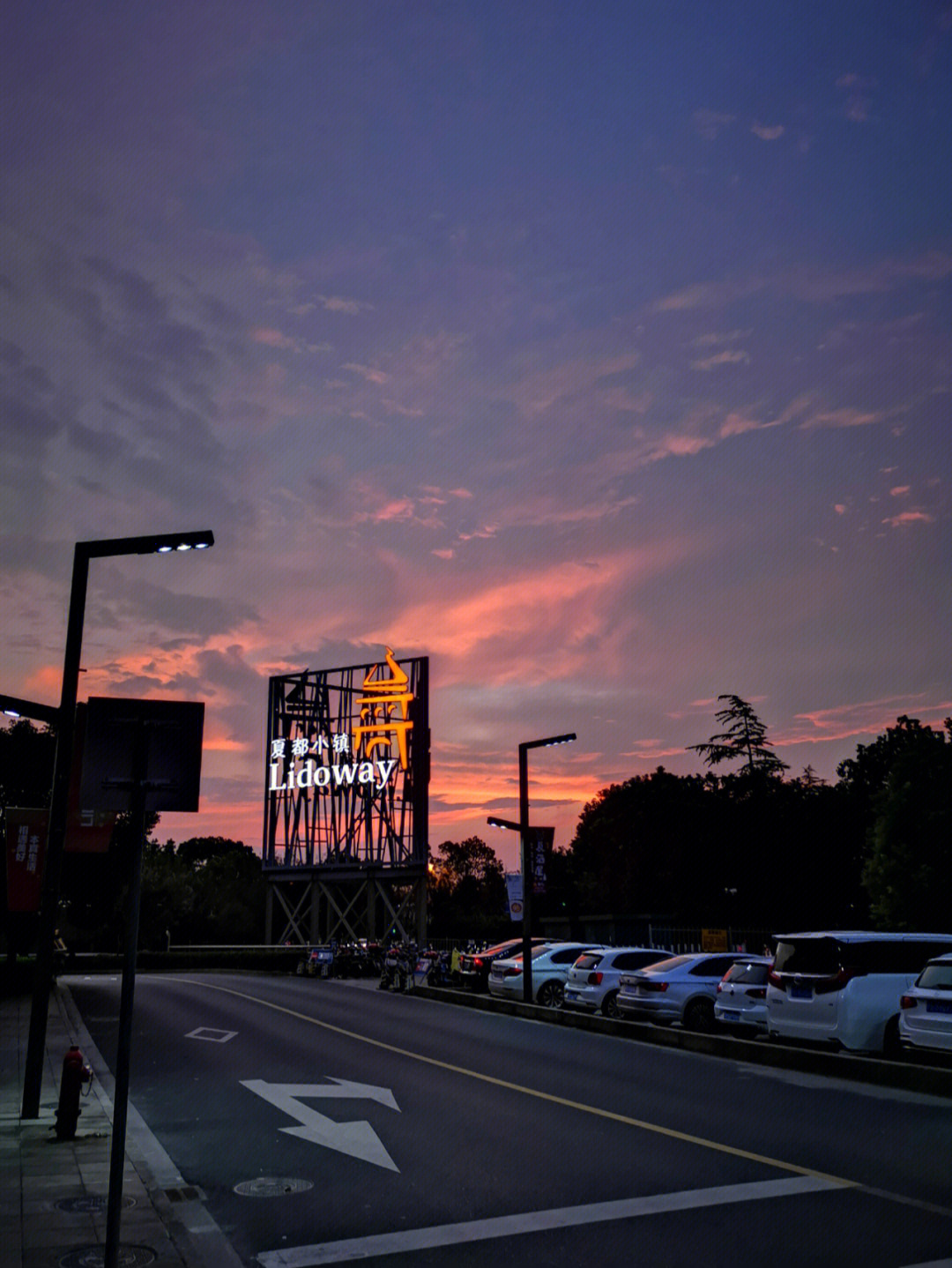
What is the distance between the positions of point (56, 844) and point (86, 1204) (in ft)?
14.7

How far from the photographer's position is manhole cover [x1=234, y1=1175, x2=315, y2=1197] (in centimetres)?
912

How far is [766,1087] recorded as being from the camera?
575 inches

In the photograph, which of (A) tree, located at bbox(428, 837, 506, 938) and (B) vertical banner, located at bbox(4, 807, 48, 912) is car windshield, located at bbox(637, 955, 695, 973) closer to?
(B) vertical banner, located at bbox(4, 807, 48, 912)

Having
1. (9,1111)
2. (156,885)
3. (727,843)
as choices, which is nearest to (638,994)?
(9,1111)

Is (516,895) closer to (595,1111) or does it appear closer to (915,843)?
(595,1111)

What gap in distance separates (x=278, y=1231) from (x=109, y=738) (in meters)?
3.80

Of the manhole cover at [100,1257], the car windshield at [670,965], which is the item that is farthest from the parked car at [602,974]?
the manhole cover at [100,1257]

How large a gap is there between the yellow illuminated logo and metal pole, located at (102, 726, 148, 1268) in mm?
52930

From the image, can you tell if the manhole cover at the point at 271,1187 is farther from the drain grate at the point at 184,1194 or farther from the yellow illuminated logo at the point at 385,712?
the yellow illuminated logo at the point at 385,712

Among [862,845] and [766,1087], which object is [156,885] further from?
[766,1087]

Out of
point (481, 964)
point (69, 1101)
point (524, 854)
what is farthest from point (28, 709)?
point (481, 964)

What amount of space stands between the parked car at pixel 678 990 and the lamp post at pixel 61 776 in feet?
41.3

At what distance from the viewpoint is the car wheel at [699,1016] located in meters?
21.8

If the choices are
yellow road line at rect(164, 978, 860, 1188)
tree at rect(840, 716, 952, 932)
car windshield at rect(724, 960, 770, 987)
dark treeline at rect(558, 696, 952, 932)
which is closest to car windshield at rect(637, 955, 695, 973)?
car windshield at rect(724, 960, 770, 987)
